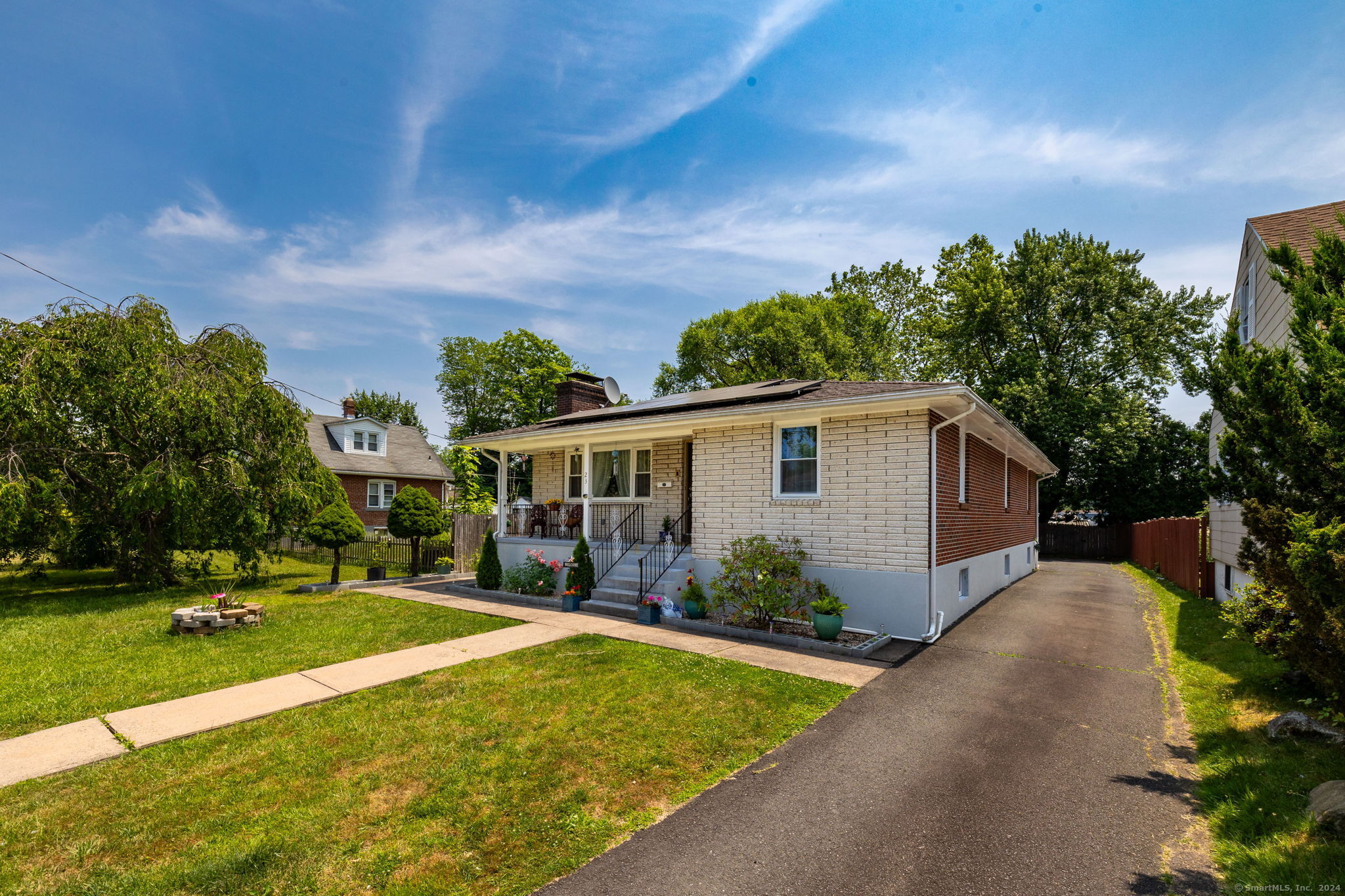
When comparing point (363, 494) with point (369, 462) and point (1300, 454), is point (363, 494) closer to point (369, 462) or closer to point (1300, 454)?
point (369, 462)

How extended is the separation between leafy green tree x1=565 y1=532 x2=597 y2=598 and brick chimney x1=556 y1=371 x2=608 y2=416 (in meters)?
6.80

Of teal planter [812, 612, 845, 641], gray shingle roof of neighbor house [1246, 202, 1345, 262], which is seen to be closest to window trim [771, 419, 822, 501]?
teal planter [812, 612, 845, 641]

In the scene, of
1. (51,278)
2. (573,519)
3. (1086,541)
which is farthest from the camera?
(1086,541)

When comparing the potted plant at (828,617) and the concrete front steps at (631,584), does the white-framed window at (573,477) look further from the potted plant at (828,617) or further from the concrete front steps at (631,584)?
the potted plant at (828,617)

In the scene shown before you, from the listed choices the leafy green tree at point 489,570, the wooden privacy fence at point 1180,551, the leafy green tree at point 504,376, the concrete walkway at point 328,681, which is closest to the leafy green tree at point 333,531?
the leafy green tree at point 489,570

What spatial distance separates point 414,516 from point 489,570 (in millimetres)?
3197

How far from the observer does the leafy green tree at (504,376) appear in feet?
137

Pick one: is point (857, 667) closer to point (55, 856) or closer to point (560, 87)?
point (55, 856)

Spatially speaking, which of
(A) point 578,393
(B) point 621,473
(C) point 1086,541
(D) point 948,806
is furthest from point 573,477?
(C) point 1086,541

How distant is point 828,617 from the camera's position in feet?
28.4

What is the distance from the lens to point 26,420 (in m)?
11.6

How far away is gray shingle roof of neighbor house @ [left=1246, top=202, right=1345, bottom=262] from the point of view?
9844mm

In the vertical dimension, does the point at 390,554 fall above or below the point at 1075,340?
below

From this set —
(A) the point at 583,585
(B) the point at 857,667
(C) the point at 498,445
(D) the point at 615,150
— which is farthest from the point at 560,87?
(B) the point at 857,667
